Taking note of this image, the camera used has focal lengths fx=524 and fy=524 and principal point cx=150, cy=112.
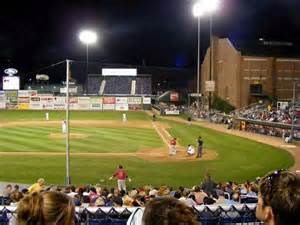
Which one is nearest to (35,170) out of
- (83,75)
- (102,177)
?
(102,177)

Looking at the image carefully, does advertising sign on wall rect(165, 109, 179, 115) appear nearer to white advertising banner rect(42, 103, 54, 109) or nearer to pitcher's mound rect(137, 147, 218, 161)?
white advertising banner rect(42, 103, 54, 109)

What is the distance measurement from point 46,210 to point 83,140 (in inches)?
1448

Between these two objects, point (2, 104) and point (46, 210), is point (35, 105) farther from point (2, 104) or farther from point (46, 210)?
point (46, 210)

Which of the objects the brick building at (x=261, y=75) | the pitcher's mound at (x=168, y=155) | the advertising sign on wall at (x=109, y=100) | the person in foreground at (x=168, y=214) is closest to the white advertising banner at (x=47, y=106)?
the advertising sign on wall at (x=109, y=100)

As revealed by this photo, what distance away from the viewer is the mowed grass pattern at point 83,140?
35031 millimetres

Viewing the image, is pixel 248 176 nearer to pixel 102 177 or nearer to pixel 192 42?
pixel 102 177

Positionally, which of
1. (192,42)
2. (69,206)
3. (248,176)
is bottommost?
(248,176)

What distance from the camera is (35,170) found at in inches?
1049

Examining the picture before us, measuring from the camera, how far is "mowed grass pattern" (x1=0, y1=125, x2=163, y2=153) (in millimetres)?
35031

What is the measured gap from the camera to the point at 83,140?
130 feet

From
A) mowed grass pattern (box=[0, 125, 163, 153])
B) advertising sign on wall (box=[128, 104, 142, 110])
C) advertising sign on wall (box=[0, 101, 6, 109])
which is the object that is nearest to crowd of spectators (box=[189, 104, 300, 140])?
mowed grass pattern (box=[0, 125, 163, 153])

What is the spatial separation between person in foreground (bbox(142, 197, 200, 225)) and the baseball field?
20.5 metres

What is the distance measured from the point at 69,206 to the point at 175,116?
68844 mm

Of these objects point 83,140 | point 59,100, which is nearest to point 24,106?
point 59,100
